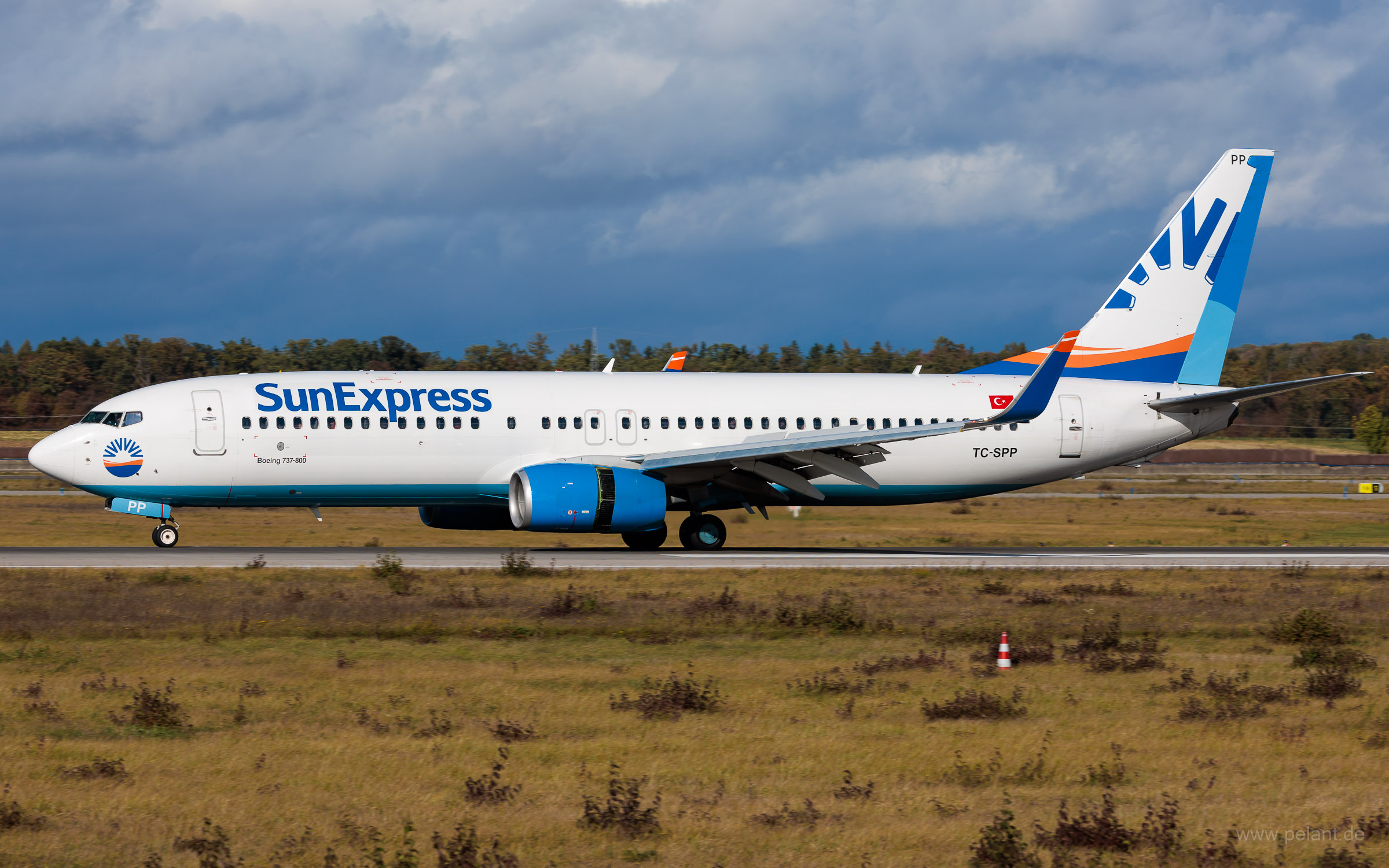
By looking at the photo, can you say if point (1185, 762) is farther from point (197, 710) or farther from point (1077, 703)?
point (197, 710)

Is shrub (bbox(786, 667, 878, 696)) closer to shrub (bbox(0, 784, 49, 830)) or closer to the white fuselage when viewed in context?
shrub (bbox(0, 784, 49, 830))

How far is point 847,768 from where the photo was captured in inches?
436

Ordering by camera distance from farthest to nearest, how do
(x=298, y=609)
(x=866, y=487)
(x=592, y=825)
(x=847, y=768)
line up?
(x=866, y=487) < (x=298, y=609) < (x=847, y=768) < (x=592, y=825)

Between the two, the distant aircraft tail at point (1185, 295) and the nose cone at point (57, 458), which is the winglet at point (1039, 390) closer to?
the distant aircraft tail at point (1185, 295)

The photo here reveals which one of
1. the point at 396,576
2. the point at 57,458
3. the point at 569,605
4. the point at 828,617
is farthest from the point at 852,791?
the point at 57,458

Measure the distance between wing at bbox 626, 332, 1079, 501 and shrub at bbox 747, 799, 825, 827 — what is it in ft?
61.9

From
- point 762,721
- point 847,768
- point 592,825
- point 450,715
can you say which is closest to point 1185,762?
point 847,768

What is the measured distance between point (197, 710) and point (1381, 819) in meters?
10.9

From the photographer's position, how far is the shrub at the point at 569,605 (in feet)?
64.8

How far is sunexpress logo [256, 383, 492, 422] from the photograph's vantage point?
29391 mm

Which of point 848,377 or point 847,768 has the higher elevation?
point 848,377

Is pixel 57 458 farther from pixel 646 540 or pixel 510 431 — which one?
pixel 646 540

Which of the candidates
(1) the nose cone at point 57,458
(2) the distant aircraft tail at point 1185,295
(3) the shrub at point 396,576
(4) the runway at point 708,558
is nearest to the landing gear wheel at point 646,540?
(4) the runway at point 708,558

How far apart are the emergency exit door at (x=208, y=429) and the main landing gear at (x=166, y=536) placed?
2.48 meters
